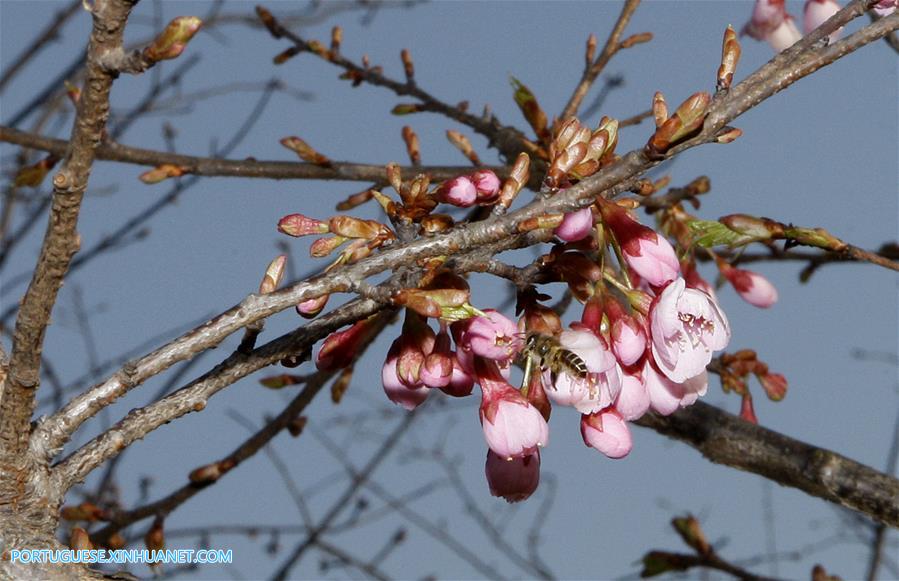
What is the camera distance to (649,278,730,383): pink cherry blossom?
5.24 ft

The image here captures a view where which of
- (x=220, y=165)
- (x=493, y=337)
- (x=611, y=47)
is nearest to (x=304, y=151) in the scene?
(x=220, y=165)

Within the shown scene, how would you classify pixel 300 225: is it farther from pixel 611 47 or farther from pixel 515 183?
pixel 611 47

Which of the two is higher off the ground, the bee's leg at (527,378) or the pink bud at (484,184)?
the pink bud at (484,184)

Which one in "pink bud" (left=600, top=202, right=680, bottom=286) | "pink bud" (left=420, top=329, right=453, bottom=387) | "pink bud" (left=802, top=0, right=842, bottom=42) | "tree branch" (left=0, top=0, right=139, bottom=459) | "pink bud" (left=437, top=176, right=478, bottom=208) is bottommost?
"pink bud" (left=420, top=329, right=453, bottom=387)

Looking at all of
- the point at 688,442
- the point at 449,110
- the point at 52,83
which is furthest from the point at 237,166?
the point at 52,83

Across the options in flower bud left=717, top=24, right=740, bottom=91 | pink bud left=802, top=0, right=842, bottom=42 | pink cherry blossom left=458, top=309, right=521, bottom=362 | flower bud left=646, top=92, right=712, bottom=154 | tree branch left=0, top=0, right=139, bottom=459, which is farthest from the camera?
pink bud left=802, top=0, right=842, bottom=42

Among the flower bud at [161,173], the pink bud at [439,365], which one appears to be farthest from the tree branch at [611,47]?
the pink bud at [439,365]

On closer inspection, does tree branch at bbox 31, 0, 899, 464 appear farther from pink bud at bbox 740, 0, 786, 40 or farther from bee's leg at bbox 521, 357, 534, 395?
pink bud at bbox 740, 0, 786, 40

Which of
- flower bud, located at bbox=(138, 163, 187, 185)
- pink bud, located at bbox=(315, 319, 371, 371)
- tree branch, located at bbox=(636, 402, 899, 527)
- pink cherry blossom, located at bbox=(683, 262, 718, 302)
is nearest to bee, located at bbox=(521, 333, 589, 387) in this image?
pink bud, located at bbox=(315, 319, 371, 371)

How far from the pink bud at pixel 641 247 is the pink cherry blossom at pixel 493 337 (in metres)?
0.25

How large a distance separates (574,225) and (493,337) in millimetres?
220

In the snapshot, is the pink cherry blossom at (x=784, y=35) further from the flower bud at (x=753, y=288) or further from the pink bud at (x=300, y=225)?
the pink bud at (x=300, y=225)

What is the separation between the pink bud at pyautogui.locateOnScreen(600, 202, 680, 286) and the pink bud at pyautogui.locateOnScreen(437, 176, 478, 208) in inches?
8.8

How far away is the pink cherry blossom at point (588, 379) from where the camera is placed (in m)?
1.54
